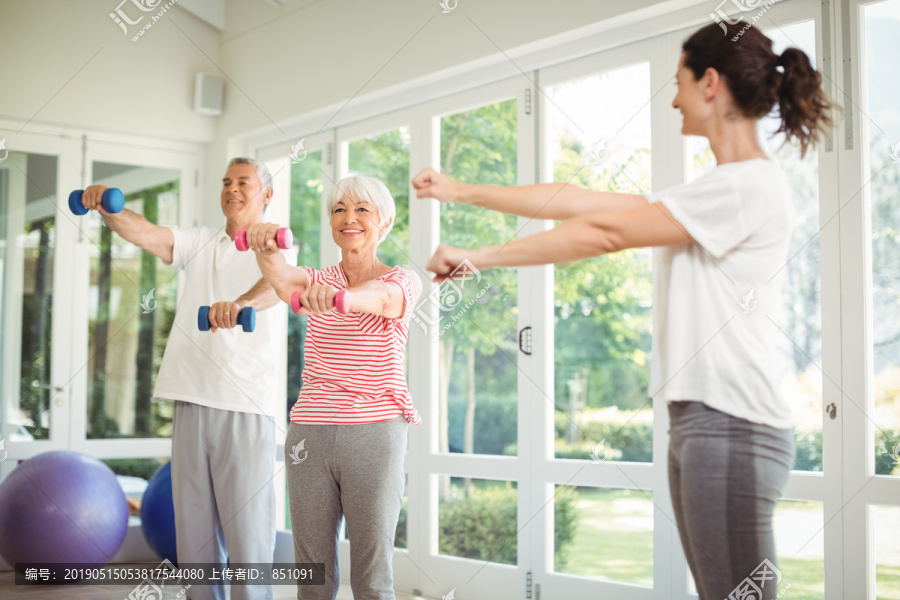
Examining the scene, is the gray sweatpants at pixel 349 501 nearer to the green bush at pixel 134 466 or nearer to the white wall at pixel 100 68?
the green bush at pixel 134 466

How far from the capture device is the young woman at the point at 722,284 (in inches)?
49.6

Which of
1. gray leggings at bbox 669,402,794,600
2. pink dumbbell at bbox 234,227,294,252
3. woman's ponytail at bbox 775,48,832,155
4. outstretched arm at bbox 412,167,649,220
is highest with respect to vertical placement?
woman's ponytail at bbox 775,48,832,155

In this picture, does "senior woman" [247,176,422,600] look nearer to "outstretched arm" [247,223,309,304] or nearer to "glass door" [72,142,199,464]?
"outstretched arm" [247,223,309,304]

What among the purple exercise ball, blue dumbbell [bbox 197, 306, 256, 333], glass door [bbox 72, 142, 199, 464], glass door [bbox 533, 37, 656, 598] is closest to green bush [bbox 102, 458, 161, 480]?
glass door [bbox 72, 142, 199, 464]

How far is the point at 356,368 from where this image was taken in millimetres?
2074

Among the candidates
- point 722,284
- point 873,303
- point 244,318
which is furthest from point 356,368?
point 873,303

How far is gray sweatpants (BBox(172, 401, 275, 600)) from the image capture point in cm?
267

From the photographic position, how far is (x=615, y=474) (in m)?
3.08

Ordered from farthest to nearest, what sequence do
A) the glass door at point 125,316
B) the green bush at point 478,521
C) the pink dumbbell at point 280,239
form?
the glass door at point 125,316
the green bush at point 478,521
the pink dumbbell at point 280,239

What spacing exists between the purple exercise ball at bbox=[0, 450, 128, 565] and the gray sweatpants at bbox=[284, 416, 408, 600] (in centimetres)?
214

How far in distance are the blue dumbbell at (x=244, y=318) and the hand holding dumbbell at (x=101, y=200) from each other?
43cm

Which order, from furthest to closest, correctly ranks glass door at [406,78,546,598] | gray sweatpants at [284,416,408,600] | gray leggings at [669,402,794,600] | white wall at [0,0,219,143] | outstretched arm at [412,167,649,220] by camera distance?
1. white wall at [0,0,219,143]
2. glass door at [406,78,546,598]
3. gray sweatpants at [284,416,408,600]
4. outstretched arm at [412,167,649,220]
5. gray leggings at [669,402,794,600]

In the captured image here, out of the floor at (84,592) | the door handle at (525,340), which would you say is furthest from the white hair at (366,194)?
the floor at (84,592)

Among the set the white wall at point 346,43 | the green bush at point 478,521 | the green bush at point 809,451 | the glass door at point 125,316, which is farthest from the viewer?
the glass door at point 125,316
